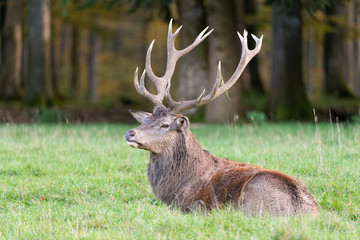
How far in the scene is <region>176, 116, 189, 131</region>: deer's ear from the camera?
250 inches

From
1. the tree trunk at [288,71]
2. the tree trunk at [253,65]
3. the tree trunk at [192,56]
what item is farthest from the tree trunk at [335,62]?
the tree trunk at [192,56]

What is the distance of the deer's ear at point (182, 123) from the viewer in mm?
6346

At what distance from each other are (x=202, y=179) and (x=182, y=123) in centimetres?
67

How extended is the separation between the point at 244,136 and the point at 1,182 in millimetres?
5569

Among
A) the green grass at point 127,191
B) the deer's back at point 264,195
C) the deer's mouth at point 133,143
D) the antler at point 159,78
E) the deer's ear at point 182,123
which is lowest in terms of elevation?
the green grass at point 127,191

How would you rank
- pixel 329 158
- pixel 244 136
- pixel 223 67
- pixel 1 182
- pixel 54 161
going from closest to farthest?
pixel 1 182 < pixel 329 158 < pixel 54 161 < pixel 244 136 < pixel 223 67

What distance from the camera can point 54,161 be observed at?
9.02 m

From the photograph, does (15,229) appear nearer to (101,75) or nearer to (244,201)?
(244,201)

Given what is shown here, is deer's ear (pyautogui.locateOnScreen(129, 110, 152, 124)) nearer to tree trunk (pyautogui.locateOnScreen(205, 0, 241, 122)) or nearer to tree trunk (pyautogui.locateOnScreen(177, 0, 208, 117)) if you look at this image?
tree trunk (pyautogui.locateOnScreen(205, 0, 241, 122))

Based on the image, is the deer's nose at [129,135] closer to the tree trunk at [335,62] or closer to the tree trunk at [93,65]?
the tree trunk at [335,62]

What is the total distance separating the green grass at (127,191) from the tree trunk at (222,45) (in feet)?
A: 12.9

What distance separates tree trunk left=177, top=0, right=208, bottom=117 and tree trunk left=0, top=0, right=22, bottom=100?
905cm

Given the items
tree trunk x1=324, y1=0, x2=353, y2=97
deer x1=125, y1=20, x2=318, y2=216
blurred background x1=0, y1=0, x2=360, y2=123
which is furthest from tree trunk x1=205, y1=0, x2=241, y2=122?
tree trunk x1=324, y1=0, x2=353, y2=97

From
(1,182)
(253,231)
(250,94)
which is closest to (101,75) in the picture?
(250,94)
